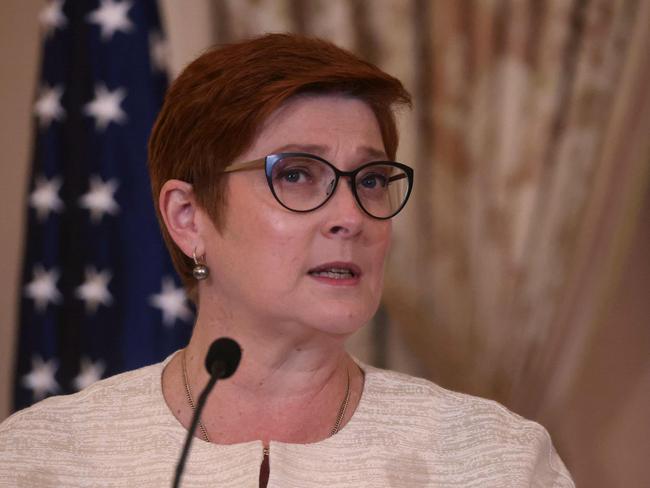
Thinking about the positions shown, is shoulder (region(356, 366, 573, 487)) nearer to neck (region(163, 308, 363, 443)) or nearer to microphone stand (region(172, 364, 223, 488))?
neck (region(163, 308, 363, 443))

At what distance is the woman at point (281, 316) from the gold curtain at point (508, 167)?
0.85 meters

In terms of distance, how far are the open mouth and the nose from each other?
0.19 feet

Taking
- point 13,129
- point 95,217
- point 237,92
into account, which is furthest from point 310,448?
point 13,129

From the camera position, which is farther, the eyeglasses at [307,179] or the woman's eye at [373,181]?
the woman's eye at [373,181]

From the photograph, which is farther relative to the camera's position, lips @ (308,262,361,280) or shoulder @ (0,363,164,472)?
shoulder @ (0,363,164,472)

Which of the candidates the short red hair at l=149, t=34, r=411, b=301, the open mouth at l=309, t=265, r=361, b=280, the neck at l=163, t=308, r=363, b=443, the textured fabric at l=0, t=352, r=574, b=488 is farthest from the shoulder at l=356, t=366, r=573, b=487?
the short red hair at l=149, t=34, r=411, b=301

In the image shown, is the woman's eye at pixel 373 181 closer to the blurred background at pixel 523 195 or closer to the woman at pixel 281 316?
the woman at pixel 281 316

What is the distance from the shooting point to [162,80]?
2.93 meters

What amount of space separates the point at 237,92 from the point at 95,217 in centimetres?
141

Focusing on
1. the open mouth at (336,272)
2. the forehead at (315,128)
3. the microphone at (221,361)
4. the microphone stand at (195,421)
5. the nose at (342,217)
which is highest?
the forehead at (315,128)

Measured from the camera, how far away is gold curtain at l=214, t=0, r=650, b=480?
259cm

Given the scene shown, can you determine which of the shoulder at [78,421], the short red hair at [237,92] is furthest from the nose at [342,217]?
the shoulder at [78,421]

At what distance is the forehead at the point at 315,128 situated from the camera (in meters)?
1.63

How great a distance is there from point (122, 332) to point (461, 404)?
56.5 inches
